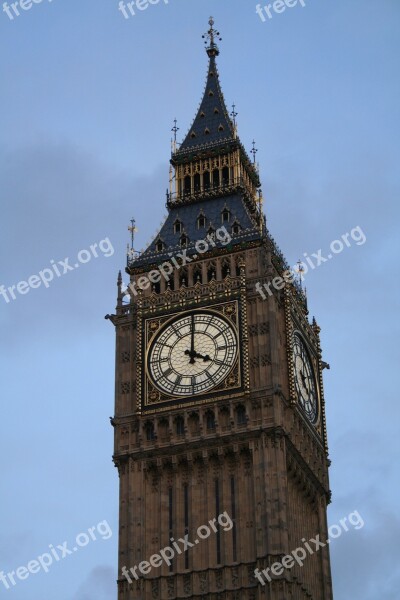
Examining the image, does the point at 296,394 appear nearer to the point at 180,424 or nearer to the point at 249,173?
the point at 180,424

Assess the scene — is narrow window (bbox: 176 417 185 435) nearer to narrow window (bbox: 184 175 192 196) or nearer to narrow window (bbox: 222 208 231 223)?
narrow window (bbox: 222 208 231 223)

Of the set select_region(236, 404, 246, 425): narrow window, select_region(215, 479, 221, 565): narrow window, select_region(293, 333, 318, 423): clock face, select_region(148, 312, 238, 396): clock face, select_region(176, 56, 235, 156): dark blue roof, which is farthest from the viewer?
select_region(176, 56, 235, 156): dark blue roof

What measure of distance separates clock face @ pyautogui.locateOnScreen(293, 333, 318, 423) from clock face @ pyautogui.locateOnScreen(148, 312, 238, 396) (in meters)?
3.86

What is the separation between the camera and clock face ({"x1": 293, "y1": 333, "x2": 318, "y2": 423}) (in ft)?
252

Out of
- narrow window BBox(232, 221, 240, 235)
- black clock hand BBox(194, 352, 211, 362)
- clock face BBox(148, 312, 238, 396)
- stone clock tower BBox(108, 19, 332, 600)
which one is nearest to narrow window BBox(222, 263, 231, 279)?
stone clock tower BBox(108, 19, 332, 600)

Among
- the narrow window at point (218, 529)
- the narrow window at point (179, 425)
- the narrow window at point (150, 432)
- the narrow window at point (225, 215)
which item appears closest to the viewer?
the narrow window at point (218, 529)

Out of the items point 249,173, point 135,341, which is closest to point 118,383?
point 135,341

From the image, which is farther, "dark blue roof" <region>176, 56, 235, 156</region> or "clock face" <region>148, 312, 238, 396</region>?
"dark blue roof" <region>176, 56, 235, 156</region>

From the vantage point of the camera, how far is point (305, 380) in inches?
3071

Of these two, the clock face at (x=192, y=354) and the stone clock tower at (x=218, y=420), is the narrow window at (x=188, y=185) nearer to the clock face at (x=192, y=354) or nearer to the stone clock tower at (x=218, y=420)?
the stone clock tower at (x=218, y=420)

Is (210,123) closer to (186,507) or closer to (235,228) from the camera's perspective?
(235,228)

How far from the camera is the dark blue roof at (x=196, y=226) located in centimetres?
8000

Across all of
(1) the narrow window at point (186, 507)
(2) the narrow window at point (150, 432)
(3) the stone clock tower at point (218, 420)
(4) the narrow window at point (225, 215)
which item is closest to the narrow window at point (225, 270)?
(3) the stone clock tower at point (218, 420)

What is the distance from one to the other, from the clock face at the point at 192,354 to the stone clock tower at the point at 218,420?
0.07 m
